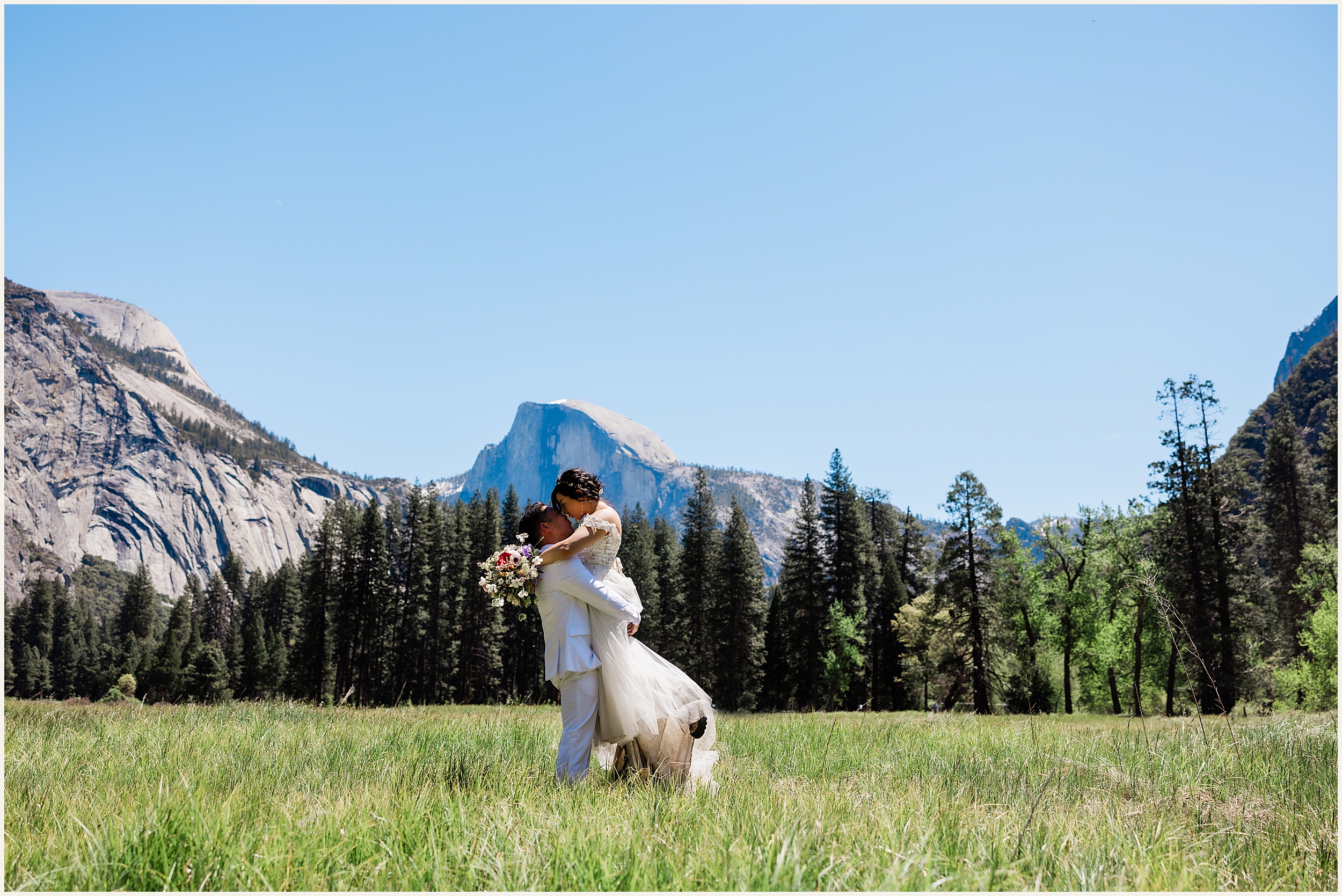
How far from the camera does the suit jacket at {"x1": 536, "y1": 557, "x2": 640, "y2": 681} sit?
220 inches

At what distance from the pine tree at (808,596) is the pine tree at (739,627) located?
2243 mm

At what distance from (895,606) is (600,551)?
42176mm

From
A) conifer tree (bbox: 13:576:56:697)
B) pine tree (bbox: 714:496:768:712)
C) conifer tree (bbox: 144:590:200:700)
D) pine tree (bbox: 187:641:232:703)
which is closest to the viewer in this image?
pine tree (bbox: 714:496:768:712)

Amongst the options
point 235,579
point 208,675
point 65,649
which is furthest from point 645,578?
point 235,579

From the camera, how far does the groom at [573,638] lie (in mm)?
5578

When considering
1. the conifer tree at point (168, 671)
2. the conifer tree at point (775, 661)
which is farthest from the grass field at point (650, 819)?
the conifer tree at point (168, 671)

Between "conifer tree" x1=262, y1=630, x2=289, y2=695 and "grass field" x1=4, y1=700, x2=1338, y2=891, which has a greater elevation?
"grass field" x1=4, y1=700, x2=1338, y2=891

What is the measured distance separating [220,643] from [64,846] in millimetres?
98869

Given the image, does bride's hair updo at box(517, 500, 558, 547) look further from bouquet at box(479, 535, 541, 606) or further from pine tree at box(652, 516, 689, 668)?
pine tree at box(652, 516, 689, 668)

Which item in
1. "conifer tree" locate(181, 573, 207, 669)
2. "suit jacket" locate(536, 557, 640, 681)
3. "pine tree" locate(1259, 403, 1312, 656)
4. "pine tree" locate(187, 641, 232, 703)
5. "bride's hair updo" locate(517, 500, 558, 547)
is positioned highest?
"pine tree" locate(1259, 403, 1312, 656)

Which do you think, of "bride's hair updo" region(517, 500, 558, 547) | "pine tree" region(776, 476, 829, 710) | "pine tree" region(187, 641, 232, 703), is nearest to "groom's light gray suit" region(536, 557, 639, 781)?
"bride's hair updo" region(517, 500, 558, 547)

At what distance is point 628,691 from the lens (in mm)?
5531

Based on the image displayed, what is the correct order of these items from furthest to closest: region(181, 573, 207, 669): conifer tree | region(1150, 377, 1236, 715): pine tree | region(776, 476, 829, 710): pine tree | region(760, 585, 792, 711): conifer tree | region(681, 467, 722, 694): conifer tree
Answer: region(181, 573, 207, 669): conifer tree, region(760, 585, 792, 711): conifer tree, region(681, 467, 722, 694): conifer tree, region(776, 476, 829, 710): pine tree, region(1150, 377, 1236, 715): pine tree

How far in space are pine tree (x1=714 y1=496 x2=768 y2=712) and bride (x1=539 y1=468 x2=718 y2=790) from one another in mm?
36647
